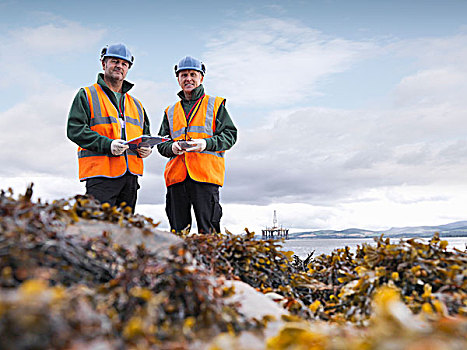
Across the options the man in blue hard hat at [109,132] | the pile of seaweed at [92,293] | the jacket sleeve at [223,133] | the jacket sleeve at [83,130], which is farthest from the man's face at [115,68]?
the pile of seaweed at [92,293]

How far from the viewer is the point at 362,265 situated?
3.91 m

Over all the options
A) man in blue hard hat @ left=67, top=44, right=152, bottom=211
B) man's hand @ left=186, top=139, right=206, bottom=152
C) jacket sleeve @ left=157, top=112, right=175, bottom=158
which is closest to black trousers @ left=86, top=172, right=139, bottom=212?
man in blue hard hat @ left=67, top=44, right=152, bottom=211

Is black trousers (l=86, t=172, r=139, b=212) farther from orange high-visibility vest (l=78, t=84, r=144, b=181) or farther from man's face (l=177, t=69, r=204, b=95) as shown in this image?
man's face (l=177, t=69, r=204, b=95)

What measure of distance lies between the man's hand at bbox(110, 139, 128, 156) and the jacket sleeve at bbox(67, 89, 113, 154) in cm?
6

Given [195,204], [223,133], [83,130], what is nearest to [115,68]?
[83,130]

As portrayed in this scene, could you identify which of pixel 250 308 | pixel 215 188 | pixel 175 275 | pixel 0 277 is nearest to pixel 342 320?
pixel 250 308

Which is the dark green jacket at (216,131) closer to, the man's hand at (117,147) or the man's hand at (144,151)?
the man's hand at (144,151)

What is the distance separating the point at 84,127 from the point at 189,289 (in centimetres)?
370

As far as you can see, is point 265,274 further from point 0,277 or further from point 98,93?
point 98,93

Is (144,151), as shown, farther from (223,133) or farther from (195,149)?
(223,133)

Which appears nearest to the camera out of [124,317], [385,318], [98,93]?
[385,318]

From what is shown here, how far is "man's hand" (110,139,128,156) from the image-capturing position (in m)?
5.29

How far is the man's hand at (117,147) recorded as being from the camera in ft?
17.3

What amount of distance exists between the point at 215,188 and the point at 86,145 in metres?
1.94
